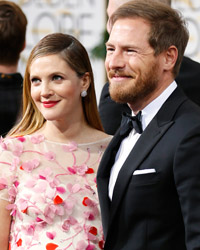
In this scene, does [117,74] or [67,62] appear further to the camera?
[67,62]

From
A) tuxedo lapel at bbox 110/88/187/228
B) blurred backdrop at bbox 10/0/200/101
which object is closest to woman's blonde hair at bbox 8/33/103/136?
tuxedo lapel at bbox 110/88/187/228

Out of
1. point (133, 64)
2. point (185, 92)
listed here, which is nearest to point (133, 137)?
point (133, 64)

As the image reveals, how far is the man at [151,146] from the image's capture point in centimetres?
176

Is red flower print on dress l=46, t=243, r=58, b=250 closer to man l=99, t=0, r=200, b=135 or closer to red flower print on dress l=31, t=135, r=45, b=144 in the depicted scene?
red flower print on dress l=31, t=135, r=45, b=144

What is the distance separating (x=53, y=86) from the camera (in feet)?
7.52

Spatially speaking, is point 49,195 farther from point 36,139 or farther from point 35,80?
point 35,80

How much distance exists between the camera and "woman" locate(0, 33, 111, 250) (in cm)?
221

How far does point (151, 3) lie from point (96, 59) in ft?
12.2

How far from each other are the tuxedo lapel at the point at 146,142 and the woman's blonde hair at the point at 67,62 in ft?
1.79

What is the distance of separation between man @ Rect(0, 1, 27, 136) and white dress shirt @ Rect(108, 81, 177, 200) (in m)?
1.07

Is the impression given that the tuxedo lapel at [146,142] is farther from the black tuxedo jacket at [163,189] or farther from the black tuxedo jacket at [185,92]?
the black tuxedo jacket at [185,92]

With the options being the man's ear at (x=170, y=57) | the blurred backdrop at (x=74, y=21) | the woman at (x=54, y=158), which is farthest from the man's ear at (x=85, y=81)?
the blurred backdrop at (x=74, y=21)

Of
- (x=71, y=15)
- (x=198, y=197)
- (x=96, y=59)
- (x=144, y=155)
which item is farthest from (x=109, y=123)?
(x=71, y=15)

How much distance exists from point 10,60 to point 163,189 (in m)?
1.58
